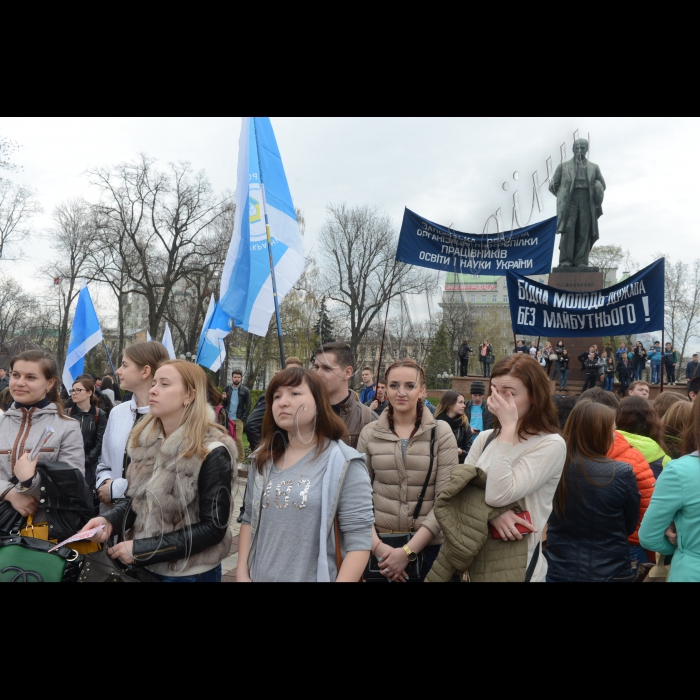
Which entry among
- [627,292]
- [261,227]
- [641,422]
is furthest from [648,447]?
[627,292]

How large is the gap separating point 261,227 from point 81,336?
4164mm

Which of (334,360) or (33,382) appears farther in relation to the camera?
(334,360)

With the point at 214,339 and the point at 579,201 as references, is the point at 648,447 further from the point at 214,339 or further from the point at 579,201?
the point at 579,201

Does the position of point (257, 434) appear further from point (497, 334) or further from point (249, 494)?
point (497, 334)

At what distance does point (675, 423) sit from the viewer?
4.33 meters

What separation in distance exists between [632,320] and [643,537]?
22.0 feet

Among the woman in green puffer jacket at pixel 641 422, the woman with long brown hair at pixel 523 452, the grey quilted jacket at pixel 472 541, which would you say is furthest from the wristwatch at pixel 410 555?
the woman in green puffer jacket at pixel 641 422

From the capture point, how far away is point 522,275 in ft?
28.8

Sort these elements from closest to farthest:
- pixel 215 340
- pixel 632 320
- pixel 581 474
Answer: pixel 581 474 < pixel 632 320 < pixel 215 340

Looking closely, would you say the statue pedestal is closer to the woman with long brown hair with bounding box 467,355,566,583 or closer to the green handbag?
the woman with long brown hair with bounding box 467,355,566,583

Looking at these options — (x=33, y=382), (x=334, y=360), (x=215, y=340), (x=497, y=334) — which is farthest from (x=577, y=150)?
(x=497, y=334)

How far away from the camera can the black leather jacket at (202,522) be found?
8.05ft

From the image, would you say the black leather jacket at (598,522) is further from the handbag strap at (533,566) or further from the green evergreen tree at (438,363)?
the green evergreen tree at (438,363)

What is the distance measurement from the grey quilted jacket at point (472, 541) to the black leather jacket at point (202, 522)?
86cm
